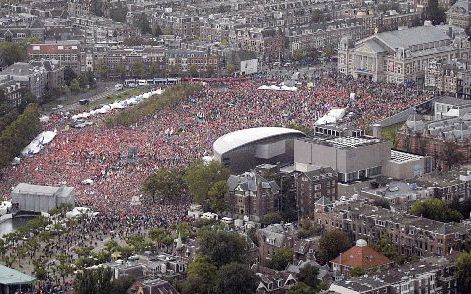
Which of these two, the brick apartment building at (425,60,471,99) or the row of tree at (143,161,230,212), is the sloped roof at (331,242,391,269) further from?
the brick apartment building at (425,60,471,99)

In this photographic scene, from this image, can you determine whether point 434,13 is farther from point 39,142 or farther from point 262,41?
point 39,142

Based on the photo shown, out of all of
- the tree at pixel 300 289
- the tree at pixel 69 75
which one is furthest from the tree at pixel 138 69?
the tree at pixel 300 289

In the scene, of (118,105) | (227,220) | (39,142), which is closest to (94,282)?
(227,220)

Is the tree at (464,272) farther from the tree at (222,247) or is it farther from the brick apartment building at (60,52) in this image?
the brick apartment building at (60,52)

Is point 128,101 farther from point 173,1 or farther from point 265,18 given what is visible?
point 173,1

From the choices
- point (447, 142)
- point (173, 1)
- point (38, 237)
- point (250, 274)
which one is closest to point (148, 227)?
point (38, 237)

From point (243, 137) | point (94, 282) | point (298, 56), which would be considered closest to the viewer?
point (94, 282)
